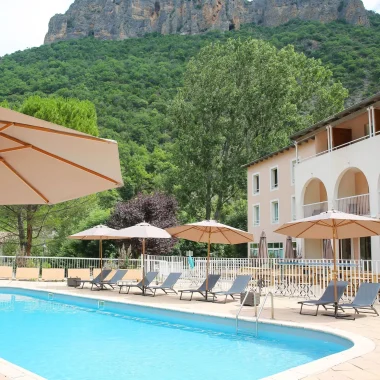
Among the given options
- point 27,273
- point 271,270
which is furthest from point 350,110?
point 27,273

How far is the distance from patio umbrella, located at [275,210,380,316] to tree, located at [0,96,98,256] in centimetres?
1862

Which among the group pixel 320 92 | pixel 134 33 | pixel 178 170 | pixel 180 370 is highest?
pixel 134 33

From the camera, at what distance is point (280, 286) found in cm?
1597

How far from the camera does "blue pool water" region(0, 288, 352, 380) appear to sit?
7566 millimetres

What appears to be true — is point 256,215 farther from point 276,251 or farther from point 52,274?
point 52,274

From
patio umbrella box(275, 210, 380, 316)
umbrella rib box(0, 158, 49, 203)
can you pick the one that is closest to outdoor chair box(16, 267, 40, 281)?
patio umbrella box(275, 210, 380, 316)

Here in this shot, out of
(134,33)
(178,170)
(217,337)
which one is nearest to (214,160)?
(178,170)

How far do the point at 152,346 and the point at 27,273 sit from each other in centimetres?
1390

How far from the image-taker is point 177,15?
92.9 metres

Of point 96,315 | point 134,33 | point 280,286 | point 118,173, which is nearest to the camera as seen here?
point 118,173

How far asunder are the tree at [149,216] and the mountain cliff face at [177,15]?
203ft

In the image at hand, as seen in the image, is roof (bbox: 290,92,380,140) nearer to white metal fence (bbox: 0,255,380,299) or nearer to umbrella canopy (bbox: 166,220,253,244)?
white metal fence (bbox: 0,255,380,299)

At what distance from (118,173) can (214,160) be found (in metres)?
30.1

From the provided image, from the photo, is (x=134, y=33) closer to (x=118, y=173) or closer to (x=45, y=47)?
(x=45, y=47)
